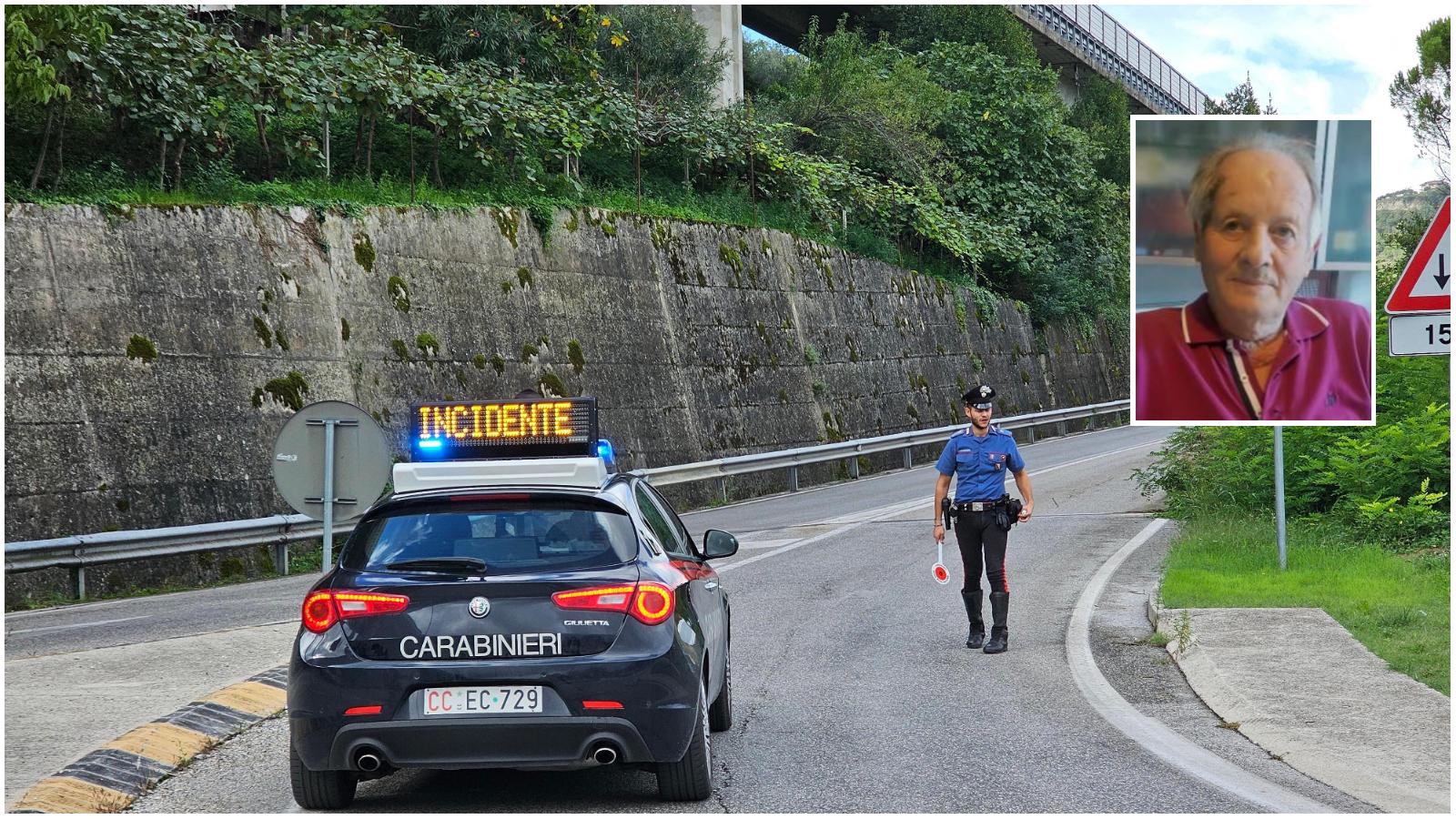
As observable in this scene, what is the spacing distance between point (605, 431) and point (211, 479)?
26.2 ft

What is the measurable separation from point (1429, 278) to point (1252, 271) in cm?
498

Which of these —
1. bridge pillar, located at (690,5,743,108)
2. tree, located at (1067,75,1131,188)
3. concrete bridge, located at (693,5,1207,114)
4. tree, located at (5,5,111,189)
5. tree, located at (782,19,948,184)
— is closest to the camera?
tree, located at (5,5,111,189)

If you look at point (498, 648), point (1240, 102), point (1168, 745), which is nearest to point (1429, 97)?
point (1240, 102)

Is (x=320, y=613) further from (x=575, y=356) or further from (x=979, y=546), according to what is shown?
(x=575, y=356)

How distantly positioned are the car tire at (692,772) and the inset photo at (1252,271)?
8017mm

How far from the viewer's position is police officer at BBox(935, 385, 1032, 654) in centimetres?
Answer: 1043

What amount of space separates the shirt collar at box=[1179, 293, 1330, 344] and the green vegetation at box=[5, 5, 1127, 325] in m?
12.7

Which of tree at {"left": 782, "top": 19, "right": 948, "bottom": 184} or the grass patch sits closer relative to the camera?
the grass patch

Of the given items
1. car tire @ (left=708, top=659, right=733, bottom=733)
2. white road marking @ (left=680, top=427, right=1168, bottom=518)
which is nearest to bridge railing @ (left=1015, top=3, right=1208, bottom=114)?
white road marking @ (left=680, top=427, right=1168, bottom=518)

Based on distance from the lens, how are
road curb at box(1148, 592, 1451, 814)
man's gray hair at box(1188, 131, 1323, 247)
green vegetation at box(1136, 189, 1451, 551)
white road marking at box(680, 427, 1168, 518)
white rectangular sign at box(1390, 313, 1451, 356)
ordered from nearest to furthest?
road curb at box(1148, 592, 1451, 814) → white rectangular sign at box(1390, 313, 1451, 356) → man's gray hair at box(1188, 131, 1323, 247) → green vegetation at box(1136, 189, 1451, 551) → white road marking at box(680, 427, 1168, 518)

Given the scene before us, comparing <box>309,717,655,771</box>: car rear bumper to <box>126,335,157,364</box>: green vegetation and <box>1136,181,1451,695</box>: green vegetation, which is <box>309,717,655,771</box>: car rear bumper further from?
<box>126,335,157,364</box>: green vegetation

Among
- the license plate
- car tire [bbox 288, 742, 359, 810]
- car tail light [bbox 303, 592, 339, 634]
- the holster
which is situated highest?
car tail light [bbox 303, 592, 339, 634]

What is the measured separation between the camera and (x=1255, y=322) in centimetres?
1322

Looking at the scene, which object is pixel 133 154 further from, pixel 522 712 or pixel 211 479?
pixel 522 712
